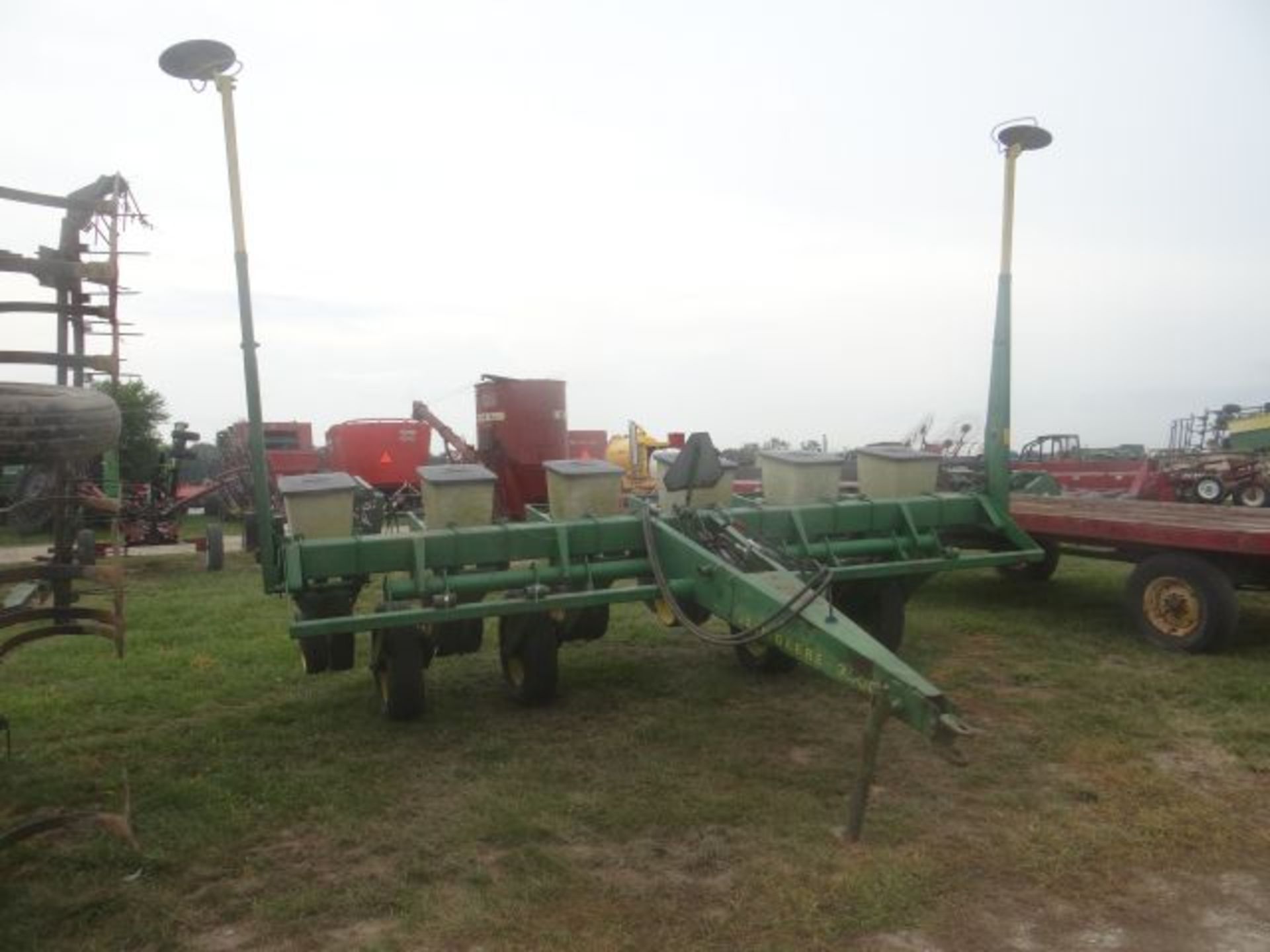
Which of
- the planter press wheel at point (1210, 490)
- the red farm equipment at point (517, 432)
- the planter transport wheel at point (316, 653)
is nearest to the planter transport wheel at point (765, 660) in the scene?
the planter transport wheel at point (316, 653)

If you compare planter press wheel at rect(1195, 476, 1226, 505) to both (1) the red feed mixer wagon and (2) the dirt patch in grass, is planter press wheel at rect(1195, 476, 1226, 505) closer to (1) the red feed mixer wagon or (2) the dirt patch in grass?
(1) the red feed mixer wagon

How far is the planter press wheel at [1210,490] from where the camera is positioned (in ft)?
54.3

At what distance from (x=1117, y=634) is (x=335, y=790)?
18.3 ft

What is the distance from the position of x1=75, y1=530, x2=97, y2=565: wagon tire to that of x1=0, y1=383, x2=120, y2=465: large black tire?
1.84 ft

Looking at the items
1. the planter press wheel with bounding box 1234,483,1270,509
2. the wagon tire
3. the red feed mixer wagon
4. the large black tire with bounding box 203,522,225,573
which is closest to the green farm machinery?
the wagon tire

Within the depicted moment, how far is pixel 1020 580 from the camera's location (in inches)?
364

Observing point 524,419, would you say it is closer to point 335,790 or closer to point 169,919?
point 335,790

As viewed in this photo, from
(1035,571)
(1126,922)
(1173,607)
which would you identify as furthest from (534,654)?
(1035,571)

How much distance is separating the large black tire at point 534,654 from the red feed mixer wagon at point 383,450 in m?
12.1

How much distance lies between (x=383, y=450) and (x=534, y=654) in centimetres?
1271

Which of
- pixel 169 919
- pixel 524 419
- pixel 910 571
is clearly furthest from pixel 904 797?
pixel 524 419

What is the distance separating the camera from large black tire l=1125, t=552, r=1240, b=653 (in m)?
6.03

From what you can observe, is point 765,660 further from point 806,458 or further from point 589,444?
point 589,444

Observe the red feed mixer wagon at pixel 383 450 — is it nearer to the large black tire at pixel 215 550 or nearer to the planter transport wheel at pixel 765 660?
the large black tire at pixel 215 550
